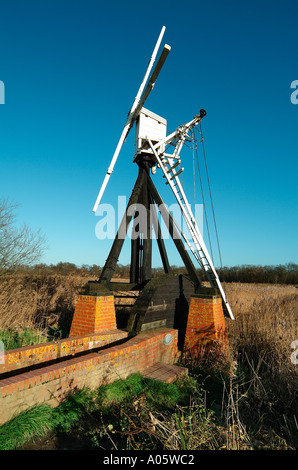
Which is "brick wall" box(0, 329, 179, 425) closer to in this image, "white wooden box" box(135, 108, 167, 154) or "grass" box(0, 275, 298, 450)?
"grass" box(0, 275, 298, 450)

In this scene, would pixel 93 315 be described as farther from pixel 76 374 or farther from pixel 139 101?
pixel 139 101

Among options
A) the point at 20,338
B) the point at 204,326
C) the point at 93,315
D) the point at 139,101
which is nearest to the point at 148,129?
the point at 139,101

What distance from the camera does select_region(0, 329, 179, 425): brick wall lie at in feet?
10.8

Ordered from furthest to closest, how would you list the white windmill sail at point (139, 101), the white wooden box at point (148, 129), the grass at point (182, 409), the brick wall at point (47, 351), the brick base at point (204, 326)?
the white wooden box at point (148, 129) → the white windmill sail at point (139, 101) → the brick base at point (204, 326) → the brick wall at point (47, 351) → the grass at point (182, 409)

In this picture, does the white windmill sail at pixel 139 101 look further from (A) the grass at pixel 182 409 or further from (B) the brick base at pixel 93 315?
(A) the grass at pixel 182 409

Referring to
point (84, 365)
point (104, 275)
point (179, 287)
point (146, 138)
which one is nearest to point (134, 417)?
point (84, 365)

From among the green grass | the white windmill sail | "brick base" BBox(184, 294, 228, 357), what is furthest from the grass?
the white windmill sail

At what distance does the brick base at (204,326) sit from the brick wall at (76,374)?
112 centimetres

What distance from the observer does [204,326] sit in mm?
7145

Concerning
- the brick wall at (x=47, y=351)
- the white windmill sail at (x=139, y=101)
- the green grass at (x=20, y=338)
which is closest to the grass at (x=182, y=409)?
the green grass at (x=20, y=338)

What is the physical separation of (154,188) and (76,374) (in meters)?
5.89

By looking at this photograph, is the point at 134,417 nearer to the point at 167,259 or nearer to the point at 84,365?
the point at 84,365

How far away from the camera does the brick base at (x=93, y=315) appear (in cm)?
661

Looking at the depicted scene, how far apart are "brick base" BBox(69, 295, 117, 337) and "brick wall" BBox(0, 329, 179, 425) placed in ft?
3.42
